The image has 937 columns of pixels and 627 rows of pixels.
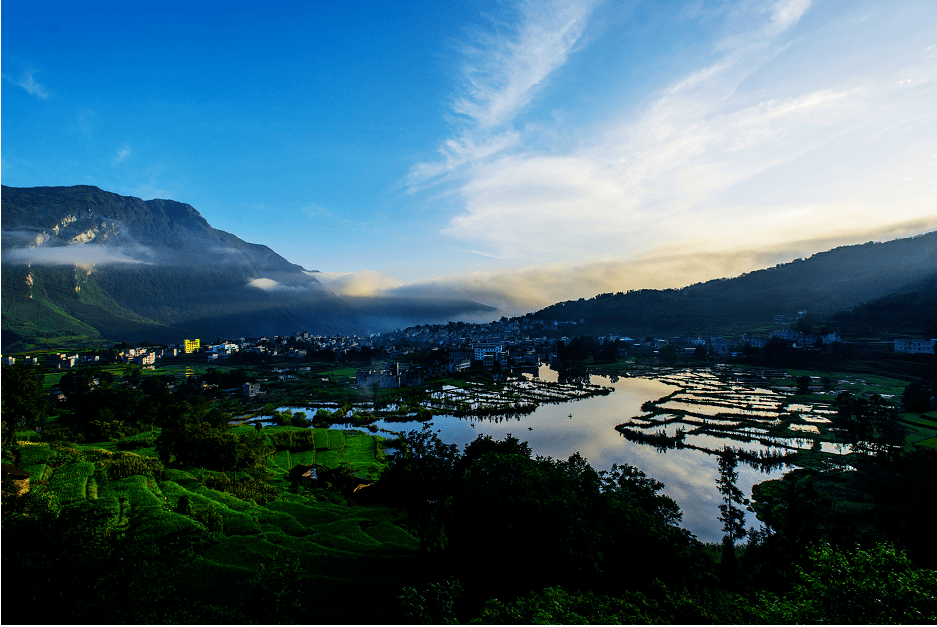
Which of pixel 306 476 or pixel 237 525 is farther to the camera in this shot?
pixel 306 476

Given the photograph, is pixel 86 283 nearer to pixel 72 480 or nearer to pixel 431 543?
pixel 72 480

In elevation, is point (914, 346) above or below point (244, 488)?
above

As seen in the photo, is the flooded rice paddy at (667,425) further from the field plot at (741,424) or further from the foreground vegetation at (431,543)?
the foreground vegetation at (431,543)

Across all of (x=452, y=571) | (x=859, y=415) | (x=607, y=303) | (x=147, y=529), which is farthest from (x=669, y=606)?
(x=607, y=303)

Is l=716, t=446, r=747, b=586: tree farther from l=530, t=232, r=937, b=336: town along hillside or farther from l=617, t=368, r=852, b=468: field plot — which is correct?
l=530, t=232, r=937, b=336: town along hillside

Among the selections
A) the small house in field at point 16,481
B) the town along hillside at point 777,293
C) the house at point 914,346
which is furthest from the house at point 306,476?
the town along hillside at point 777,293

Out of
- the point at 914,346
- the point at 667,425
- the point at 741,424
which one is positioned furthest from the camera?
the point at 914,346

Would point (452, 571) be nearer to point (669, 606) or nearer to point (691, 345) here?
point (669, 606)

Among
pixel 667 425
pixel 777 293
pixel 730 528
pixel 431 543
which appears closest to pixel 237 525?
pixel 431 543
